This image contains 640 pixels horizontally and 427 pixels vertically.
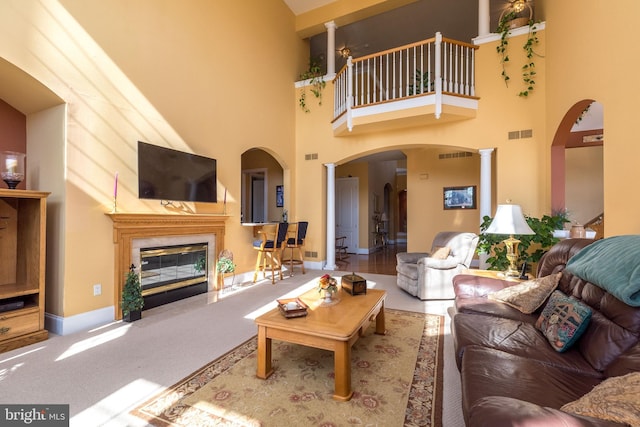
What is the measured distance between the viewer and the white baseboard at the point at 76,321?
2842mm

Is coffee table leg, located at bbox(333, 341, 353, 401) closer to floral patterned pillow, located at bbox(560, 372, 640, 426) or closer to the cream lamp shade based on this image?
floral patterned pillow, located at bbox(560, 372, 640, 426)

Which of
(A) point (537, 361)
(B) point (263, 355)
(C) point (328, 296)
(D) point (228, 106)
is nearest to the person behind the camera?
(A) point (537, 361)

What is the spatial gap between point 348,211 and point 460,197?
131 inches

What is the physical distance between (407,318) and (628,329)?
203 cm

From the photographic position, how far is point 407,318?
3.25 m

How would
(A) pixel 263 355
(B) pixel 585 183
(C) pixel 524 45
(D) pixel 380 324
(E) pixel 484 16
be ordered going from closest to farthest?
(A) pixel 263 355, (D) pixel 380 324, (C) pixel 524 45, (E) pixel 484 16, (B) pixel 585 183

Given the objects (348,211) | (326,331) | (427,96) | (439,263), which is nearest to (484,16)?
(427,96)

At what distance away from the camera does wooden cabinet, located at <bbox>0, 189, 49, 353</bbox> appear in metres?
2.53

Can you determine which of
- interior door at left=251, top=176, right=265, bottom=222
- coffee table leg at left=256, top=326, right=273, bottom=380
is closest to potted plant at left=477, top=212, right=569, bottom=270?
coffee table leg at left=256, top=326, right=273, bottom=380

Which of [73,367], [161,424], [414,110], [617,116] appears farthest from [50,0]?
[617,116]

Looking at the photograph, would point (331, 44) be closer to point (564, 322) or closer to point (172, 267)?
point (172, 267)

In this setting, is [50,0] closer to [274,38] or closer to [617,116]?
[274,38]

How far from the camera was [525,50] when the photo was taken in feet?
15.6

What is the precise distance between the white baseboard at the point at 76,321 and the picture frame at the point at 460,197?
21.7ft
